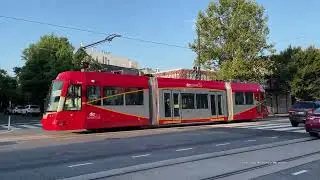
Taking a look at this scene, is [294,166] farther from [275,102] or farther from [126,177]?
[275,102]

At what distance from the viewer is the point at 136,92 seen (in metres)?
27.3

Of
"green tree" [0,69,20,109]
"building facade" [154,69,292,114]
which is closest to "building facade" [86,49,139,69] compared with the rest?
"green tree" [0,69,20,109]

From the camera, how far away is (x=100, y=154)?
14547 mm

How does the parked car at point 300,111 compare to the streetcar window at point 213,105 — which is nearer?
the parked car at point 300,111

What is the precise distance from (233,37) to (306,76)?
37.4 feet

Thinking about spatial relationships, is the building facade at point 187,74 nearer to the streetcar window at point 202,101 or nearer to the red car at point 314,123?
the streetcar window at point 202,101

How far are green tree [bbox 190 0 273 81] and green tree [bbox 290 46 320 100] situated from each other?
558 centimetres

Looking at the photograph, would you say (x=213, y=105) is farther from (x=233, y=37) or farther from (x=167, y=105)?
(x=233, y=37)

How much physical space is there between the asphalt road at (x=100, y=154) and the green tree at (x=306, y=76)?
3655 centimetres

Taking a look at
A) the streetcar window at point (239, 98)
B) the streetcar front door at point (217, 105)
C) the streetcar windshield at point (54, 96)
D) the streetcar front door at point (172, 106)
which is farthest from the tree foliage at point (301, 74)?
the streetcar windshield at point (54, 96)

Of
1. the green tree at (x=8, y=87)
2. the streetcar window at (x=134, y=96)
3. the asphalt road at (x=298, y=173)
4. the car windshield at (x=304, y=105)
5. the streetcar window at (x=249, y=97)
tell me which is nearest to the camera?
the asphalt road at (x=298, y=173)

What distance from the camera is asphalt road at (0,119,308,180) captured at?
1131cm

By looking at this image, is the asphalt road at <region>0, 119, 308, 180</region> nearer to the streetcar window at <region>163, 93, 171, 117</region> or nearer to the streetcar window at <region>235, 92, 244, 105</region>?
the streetcar window at <region>163, 93, 171, 117</region>

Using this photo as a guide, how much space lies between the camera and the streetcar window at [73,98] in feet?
77.7
